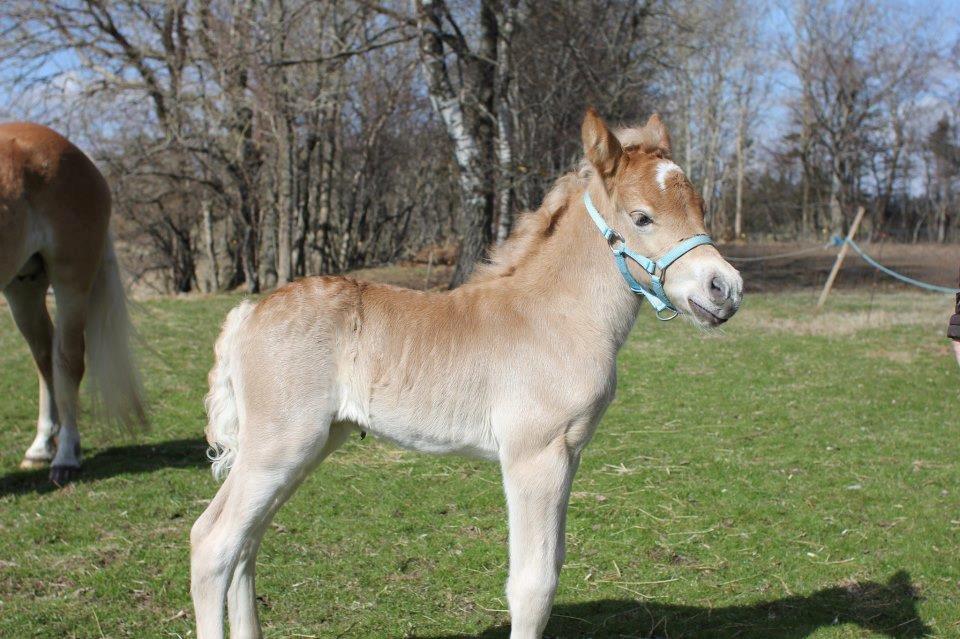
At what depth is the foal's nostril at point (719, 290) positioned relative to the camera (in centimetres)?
291

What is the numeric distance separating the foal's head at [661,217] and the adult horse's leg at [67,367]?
404 cm

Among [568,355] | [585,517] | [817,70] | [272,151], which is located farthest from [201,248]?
[817,70]

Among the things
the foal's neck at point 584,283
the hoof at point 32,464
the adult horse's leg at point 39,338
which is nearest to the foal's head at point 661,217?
the foal's neck at point 584,283

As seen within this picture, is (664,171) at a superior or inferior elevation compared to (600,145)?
inferior

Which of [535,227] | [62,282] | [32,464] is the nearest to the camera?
[535,227]

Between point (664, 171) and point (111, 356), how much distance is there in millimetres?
4348

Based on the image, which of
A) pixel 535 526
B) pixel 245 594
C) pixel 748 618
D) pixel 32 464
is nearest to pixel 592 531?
pixel 748 618

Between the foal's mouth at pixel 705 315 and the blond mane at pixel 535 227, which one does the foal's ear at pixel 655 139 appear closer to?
the blond mane at pixel 535 227

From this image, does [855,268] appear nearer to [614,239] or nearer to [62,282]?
[62,282]

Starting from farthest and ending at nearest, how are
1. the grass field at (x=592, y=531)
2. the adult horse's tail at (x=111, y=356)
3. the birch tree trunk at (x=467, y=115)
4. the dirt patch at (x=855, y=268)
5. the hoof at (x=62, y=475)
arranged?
the dirt patch at (x=855, y=268)
the birch tree trunk at (x=467, y=115)
the adult horse's tail at (x=111, y=356)
the hoof at (x=62, y=475)
the grass field at (x=592, y=531)

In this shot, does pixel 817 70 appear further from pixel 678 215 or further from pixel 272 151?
pixel 678 215

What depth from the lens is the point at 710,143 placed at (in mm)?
42719

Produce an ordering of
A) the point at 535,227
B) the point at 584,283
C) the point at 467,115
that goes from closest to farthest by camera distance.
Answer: the point at 584,283 → the point at 535,227 → the point at 467,115

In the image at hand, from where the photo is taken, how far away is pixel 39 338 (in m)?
6.02
